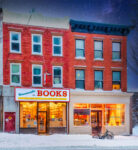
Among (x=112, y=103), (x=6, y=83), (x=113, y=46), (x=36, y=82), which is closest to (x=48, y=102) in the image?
(x=36, y=82)

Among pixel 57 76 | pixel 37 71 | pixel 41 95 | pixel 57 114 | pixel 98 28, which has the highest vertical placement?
pixel 98 28

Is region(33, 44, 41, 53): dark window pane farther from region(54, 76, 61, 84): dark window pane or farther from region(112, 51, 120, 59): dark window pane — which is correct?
region(112, 51, 120, 59): dark window pane

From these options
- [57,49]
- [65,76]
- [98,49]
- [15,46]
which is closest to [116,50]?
[98,49]

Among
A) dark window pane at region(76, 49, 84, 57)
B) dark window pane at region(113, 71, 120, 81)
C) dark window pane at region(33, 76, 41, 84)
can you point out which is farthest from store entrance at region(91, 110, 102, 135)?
dark window pane at region(33, 76, 41, 84)

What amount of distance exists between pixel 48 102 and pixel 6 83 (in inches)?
156

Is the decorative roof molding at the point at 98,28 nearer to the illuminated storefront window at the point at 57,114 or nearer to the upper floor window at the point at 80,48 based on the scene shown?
the upper floor window at the point at 80,48

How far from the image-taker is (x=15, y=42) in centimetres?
2147

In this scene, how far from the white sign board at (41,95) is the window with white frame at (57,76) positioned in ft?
2.60

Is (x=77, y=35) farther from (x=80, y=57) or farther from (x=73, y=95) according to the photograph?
(x=73, y=95)

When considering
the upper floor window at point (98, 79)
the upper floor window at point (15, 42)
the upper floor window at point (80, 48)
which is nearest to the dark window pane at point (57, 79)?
the upper floor window at point (80, 48)

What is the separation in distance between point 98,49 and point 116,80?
3.42m

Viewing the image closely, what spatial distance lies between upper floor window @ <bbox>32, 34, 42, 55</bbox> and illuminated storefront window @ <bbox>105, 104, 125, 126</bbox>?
8150mm

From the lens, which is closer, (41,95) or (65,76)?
(41,95)

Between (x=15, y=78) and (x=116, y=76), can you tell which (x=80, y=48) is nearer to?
(x=116, y=76)
